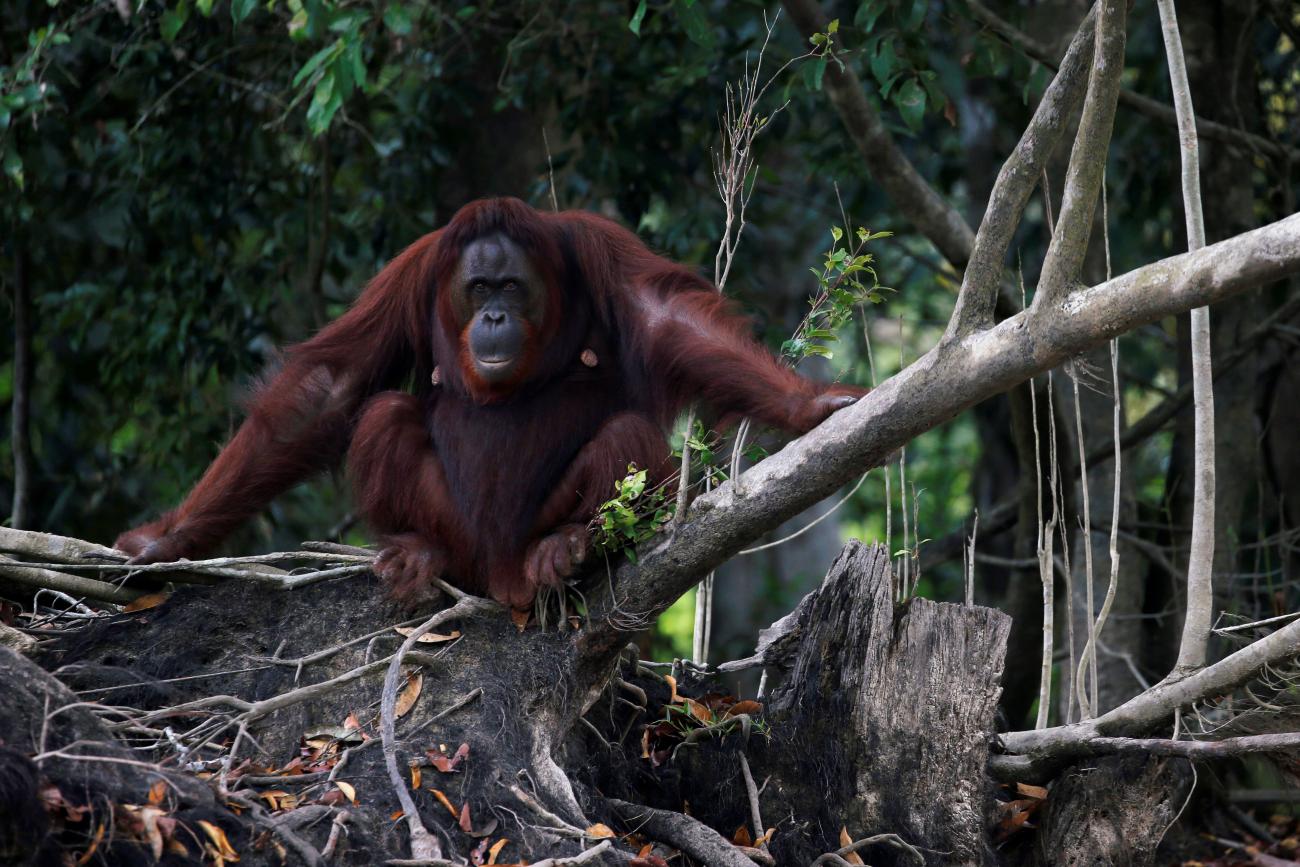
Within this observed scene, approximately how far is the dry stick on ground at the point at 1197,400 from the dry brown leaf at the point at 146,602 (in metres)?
3.00

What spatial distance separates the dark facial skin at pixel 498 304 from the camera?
14.5ft

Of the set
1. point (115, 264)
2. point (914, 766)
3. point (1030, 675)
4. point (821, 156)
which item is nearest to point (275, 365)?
point (914, 766)

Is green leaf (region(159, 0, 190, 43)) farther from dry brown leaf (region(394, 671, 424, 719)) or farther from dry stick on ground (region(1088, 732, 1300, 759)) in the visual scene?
dry stick on ground (region(1088, 732, 1300, 759))

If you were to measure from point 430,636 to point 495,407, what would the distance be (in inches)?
31.7

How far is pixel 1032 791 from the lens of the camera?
420 cm

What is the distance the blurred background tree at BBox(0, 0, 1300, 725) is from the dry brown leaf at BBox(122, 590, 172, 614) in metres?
1.62

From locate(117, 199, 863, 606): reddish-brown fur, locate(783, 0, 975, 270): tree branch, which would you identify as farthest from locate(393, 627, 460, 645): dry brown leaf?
locate(783, 0, 975, 270): tree branch

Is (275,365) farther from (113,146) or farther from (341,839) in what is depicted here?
(113,146)

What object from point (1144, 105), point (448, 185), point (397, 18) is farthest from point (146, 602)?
point (1144, 105)

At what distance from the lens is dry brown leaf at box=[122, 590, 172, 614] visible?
448cm

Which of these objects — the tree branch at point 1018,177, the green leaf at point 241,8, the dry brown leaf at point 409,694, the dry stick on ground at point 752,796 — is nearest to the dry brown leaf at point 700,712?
the dry stick on ground at point 752,796

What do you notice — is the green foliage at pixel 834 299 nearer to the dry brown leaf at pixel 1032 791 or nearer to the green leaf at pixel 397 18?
the dry brown leaf at pixel 1032 791

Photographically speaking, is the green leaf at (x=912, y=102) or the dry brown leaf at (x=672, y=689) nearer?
the dry brown leaf at (x=672, y=689)

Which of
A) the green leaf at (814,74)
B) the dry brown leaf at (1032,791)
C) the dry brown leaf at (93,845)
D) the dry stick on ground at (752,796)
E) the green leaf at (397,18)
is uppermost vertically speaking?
the green leaf at (397,18)
